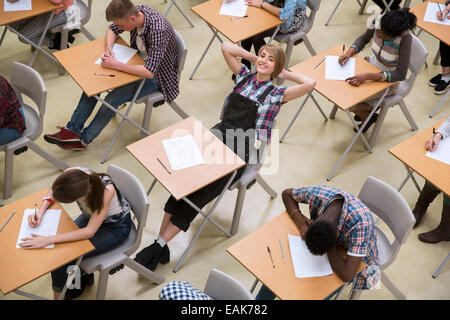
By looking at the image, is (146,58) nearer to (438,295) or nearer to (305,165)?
(305,165)

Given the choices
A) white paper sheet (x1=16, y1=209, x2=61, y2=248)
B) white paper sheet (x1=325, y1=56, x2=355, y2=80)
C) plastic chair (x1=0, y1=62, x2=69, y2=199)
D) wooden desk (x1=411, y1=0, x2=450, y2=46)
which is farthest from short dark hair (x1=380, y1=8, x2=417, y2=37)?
white paper sheet (x1=16, y1=209, x2=61, y2=248)

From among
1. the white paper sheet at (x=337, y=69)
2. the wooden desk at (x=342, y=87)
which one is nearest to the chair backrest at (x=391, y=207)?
the wooden desk at (x=342, y=87)

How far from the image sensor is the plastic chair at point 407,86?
13.2ft

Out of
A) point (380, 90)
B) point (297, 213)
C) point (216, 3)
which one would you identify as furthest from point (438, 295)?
point (216, 3)

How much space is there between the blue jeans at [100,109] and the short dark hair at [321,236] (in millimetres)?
2052

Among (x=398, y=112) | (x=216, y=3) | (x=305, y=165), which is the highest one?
(x=216, y=3)

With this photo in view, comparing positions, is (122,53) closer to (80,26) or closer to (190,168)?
(80,26)

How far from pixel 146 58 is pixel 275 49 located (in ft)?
3.54

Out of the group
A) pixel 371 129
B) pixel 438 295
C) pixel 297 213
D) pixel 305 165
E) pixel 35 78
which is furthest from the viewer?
pixel 371 129

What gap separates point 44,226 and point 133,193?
0.53 metres

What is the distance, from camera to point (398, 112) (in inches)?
189

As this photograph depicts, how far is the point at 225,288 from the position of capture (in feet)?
8.56

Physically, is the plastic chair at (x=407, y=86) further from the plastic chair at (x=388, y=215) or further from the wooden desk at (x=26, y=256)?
the wooden desk at (x=26, y=256)

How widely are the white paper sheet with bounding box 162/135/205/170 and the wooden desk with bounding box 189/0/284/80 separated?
122 cm
